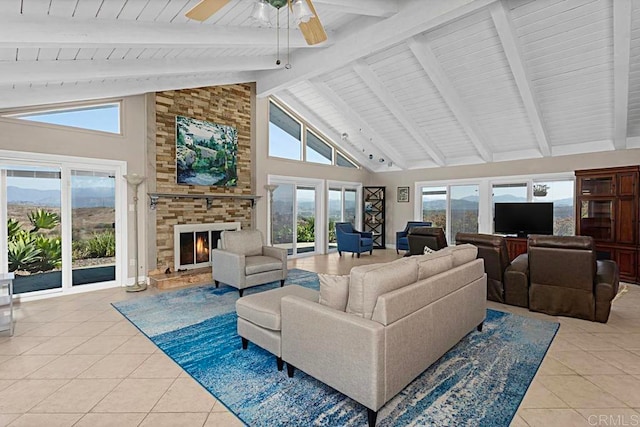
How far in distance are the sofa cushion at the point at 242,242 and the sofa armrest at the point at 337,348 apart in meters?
2.94

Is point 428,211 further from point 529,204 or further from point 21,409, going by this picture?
point 21,409

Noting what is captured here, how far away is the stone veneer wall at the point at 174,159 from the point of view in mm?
5715

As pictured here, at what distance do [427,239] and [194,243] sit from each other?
4313 mm

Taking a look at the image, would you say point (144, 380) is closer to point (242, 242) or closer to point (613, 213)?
point (242, 242)

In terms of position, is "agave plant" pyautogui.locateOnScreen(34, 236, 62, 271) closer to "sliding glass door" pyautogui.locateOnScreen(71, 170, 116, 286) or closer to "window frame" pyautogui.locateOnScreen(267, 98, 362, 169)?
"sliding glass door" pyautogui.locateOnScreen(71, 170, 116, 286)

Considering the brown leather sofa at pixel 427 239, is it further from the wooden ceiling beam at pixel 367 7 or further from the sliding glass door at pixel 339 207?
the sliding glass door at pixel 339 207

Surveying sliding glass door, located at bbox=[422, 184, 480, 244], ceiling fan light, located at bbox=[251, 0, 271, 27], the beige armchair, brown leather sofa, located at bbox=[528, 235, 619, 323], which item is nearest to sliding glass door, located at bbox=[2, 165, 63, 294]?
the beige armchair

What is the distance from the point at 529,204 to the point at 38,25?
321 inches

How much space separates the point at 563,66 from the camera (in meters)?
4.68

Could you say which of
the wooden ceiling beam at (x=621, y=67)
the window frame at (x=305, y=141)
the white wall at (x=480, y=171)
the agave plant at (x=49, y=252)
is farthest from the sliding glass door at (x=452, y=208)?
the agave plant at (x=49, y=252)

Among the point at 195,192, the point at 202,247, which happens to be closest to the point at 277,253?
the point at 202,247

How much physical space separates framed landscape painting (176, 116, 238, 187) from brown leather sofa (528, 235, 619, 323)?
5466mm

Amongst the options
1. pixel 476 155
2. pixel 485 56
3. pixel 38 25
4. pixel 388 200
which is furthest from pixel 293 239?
pixel 38 25

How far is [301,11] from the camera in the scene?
8.38ft
